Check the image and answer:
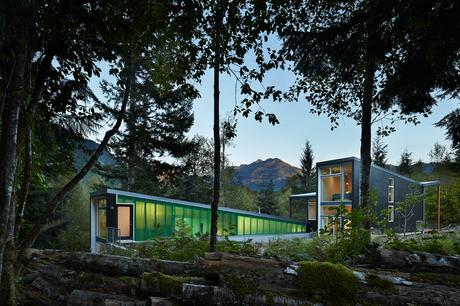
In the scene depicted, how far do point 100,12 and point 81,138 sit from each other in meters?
2.82

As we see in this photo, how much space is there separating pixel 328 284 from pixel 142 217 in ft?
53.0

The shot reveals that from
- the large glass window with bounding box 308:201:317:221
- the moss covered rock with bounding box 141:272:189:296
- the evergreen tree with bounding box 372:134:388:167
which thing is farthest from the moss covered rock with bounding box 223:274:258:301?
the evergreen tree with bounding box 372:134:388:167

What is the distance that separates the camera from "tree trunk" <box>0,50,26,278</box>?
3.38 metres

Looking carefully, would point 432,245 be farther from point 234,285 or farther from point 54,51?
point 54,51

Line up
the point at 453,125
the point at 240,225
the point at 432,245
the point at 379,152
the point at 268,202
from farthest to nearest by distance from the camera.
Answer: the point at 379,152
the point at 268,202
the point at 240,225
the point at 453,125
the point at 432,245

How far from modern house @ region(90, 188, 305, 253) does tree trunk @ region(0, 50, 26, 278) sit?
1239 centimetres

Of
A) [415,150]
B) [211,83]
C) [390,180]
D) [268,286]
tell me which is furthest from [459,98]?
[415,150]

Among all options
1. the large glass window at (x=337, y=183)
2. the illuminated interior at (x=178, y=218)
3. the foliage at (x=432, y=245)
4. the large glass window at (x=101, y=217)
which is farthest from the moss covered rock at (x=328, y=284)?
the large glass window at (x=101, y=217)

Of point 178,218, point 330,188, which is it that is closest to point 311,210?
point 330,188

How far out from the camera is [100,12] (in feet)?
11.3

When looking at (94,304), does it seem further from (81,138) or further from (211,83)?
(211,83)

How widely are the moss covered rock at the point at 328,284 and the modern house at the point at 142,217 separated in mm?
13087

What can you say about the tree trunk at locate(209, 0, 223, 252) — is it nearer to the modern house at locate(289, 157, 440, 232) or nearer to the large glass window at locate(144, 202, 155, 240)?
the large glass window at locate(144, 202, 155, 240)

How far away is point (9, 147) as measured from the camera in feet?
11.3
